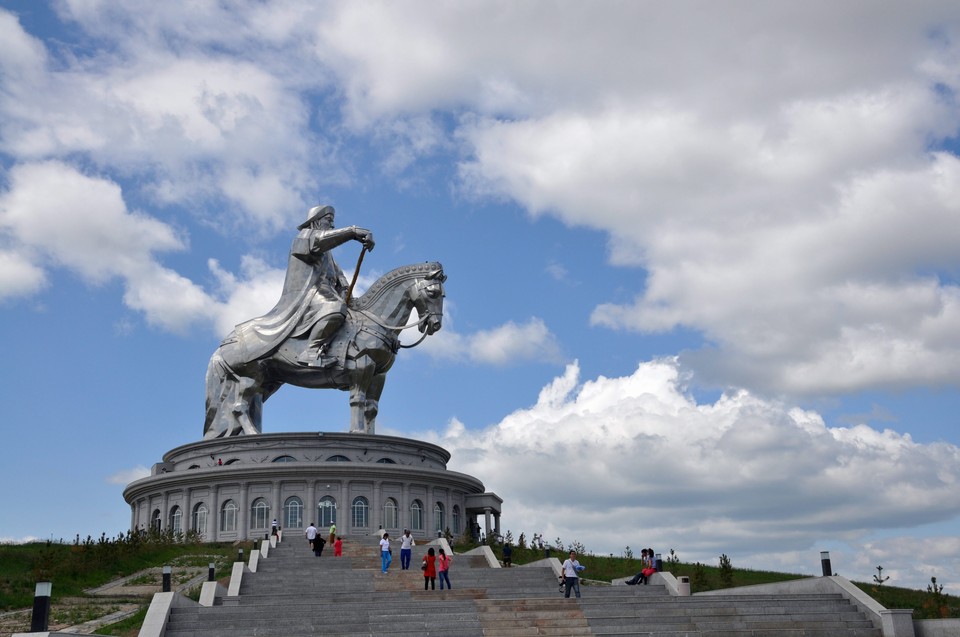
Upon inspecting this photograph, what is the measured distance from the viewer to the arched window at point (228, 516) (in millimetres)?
42344

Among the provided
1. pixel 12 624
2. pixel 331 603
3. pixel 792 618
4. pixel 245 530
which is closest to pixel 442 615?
pixel 331 603

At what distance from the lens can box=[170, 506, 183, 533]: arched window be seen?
43.8m

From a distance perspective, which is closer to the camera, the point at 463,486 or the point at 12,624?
the point at 12,624

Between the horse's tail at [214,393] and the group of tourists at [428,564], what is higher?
the horse's tail at [214,393]

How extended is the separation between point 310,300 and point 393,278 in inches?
145

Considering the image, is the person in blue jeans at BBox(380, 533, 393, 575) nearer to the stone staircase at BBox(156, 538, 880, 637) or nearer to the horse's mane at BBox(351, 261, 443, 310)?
the stone staircase at BBox(156, 538, 880, 637)

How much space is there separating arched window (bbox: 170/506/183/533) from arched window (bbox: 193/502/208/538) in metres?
0.66

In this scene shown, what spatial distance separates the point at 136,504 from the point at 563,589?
28.3 m

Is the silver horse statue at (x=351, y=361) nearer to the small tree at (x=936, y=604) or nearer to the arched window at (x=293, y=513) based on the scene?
the arched window at (x=293, y=513)

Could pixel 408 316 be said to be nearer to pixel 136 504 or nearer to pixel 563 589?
pixel 136 504


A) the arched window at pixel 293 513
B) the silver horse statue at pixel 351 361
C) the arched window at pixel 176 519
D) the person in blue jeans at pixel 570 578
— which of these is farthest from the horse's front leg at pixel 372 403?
the person in blue jeans at pixel 570 578

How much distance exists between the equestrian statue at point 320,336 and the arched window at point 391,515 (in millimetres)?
3296

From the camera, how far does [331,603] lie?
2189 cm

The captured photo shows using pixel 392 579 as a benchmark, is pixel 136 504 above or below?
above
